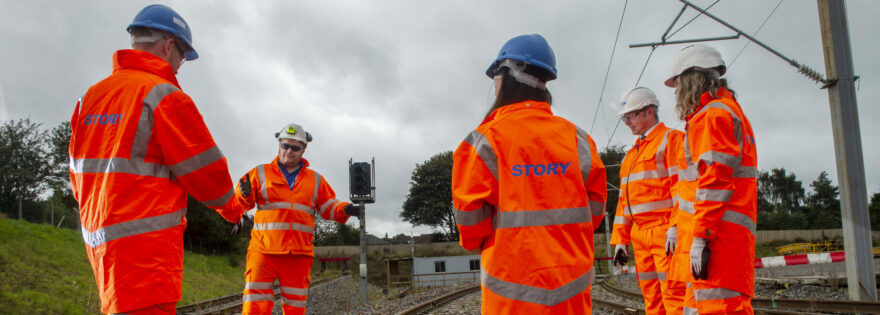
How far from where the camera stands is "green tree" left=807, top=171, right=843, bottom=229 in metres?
59.5

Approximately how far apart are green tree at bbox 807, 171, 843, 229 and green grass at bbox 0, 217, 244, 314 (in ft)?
216

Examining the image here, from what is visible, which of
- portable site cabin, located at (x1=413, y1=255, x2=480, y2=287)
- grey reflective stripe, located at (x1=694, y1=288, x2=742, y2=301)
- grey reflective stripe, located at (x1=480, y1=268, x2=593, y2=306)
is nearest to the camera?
grey reflective stripe, located at (x1=480, y1=268, x2=593, y2=306)

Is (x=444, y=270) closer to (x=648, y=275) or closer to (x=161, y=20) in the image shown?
(x=648, y=275)

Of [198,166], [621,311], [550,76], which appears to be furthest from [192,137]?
[621,311]

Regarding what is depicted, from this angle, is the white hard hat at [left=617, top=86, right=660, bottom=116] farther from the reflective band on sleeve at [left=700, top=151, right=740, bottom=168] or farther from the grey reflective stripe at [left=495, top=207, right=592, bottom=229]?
the grey reflective stripe at [left=495, top=207, right=592, bottom=229]

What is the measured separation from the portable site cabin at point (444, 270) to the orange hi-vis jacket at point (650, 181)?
95.7 feet

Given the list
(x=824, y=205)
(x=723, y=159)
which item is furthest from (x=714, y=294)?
(x=824, y=205)

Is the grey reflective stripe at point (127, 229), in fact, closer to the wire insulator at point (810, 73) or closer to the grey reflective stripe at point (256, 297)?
the grey reflective stripe at point (256, 297)

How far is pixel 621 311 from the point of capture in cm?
821

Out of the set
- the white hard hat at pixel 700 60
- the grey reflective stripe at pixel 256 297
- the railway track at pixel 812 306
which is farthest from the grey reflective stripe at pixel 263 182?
the railway track at pixel 812 306

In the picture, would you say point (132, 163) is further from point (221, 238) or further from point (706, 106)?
point (221, 238)

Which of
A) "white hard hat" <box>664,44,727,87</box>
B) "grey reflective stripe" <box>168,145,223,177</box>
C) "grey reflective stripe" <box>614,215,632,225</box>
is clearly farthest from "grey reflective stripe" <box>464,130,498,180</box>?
"grey reflective stripe" <box>614,215,632,225</box>

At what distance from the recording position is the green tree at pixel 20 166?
25156mm

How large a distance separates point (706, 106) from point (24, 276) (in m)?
14.3
